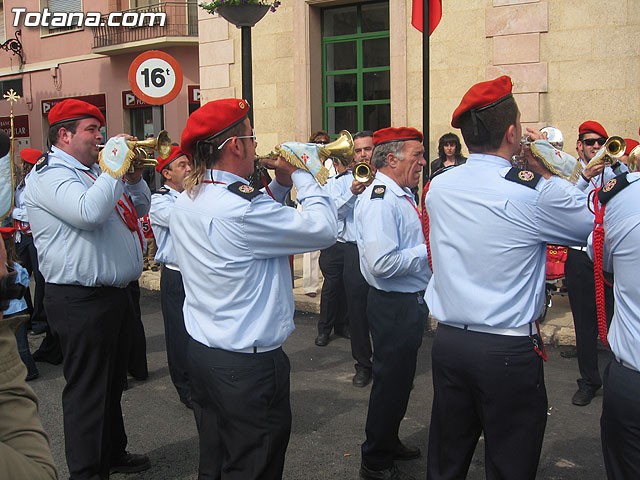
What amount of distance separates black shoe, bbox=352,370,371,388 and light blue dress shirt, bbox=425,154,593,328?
9.63ft

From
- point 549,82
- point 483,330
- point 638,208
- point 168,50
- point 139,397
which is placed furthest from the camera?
point 168,50

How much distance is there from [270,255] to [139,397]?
3.22 meters

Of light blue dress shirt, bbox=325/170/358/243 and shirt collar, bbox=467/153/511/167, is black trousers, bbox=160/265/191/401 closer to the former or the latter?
light blue dress shirt, bbox=325/170/358/243

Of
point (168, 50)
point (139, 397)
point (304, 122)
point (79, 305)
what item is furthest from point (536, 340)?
point (168, 50)

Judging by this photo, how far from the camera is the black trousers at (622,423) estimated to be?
7.97 ft

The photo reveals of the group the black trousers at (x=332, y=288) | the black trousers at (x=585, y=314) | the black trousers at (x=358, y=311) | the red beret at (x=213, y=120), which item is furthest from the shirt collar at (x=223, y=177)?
the black trousers at (x=332, y=288)

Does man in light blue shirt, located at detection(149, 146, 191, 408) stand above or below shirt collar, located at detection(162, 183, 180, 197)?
below

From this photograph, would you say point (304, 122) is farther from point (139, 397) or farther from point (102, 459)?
point (102, 459)

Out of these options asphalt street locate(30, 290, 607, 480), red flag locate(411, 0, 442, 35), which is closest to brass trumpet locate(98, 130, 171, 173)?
asphalt street locate(30, 290, 607, 480)

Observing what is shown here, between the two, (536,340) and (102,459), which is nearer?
(536,340)

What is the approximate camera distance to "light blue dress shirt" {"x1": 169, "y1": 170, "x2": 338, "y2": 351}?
276cm

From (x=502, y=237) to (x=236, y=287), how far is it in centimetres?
110

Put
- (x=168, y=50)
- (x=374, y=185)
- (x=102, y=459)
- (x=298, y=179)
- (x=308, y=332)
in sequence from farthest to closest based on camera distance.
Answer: (x=168, y=50) → (x=308, y=332) → (x=374, y=185) → (x=102, y=459) → (x=298, y=179)

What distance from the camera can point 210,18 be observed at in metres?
11.8
